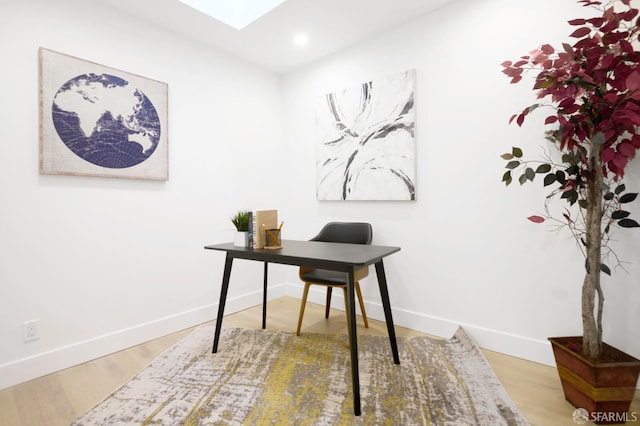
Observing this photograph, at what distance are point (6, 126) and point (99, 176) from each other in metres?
0.54

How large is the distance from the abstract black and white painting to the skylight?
94 cm

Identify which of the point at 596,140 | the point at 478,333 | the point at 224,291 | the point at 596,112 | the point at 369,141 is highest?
the point at 369,141

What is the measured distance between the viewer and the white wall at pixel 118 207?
1916 millimetres

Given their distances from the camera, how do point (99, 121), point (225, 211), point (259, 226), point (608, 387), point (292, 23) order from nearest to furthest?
1. point (608, 387)
2. point (259, 226)
3. point (99, 121)
4. point (292, 23)
5. point (225, 211)

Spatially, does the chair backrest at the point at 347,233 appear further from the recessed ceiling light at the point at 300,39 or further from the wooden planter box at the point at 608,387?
the recessed ceiling light at the point at 300,39

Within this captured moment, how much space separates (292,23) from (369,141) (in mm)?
1177

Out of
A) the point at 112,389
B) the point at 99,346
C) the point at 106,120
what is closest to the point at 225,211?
the point at 106,120

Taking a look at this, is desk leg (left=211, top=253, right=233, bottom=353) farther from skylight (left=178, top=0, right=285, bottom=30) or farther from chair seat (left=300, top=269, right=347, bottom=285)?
skylight (left=178, top=0, right=285, bottom=30)

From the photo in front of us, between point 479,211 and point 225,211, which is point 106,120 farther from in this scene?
point 479,211

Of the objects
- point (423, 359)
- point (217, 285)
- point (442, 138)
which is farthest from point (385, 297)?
point (217, 285)

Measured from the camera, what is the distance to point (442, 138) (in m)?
2.44

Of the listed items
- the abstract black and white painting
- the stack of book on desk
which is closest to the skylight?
the abstract black and white painting

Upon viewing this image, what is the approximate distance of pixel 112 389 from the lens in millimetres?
1800

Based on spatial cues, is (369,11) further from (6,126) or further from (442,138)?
(6,126)
